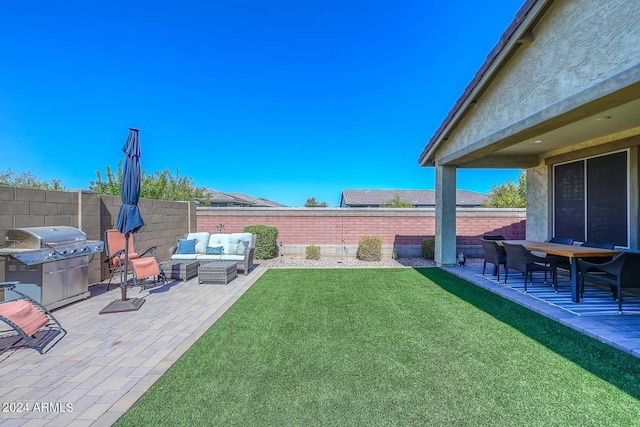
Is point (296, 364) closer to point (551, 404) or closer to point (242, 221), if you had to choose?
point (551, 404)

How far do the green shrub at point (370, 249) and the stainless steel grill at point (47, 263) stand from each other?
26.7 feet

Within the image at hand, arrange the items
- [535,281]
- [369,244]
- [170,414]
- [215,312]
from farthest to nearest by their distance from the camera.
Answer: [369,244] < [535,281] < [215,312] < [170,414]

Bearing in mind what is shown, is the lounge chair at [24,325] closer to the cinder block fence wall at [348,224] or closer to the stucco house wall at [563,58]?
the cinder block fence wall at [348,224]

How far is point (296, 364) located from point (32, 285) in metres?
4.62

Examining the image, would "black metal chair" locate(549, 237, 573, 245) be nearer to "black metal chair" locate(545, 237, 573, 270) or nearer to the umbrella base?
"black metal chair" locate(545, 237, 573, 270)

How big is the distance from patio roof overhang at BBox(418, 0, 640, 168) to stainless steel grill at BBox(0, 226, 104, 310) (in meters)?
8.18

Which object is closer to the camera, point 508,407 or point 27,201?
point 508,407

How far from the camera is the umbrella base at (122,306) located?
5.06 m

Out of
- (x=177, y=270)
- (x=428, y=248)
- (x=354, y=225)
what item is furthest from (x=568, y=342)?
(x=354, y=225)

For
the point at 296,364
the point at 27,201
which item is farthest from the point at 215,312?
the point at 27,201

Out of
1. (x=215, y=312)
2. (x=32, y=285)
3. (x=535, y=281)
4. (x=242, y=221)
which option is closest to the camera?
(x=32, y=285)

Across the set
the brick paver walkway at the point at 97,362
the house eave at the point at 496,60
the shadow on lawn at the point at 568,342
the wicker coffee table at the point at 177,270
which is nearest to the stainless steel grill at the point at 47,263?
the brick paver walkway at the point at 97,362

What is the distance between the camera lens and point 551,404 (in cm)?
253

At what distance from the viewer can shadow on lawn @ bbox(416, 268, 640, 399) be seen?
9.75 ft
